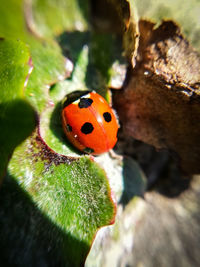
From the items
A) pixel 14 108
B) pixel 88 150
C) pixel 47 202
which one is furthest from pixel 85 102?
pixel 47 202

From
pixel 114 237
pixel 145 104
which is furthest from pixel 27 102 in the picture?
pixel 114 237

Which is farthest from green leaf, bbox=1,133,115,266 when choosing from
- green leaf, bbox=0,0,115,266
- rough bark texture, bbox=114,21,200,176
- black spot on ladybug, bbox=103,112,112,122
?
rough bark texture, bbox=114,21,200,176

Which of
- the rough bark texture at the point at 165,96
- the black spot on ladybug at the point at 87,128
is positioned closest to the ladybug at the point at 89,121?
the black spot on ladybug at the point at 87,128

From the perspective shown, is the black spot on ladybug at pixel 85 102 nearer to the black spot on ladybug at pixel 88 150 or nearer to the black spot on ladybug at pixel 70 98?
the black spot on ladybug at pixel 70 98

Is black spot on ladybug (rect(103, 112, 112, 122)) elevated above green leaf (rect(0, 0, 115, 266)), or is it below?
above

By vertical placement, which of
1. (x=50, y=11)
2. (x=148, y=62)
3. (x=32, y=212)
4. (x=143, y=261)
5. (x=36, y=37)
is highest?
(x=50, y=11)

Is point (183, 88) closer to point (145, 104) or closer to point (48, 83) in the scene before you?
point (145, 104)

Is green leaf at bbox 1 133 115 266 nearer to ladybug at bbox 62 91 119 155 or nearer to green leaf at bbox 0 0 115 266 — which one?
green leaf at bbox 0 0 115 266
